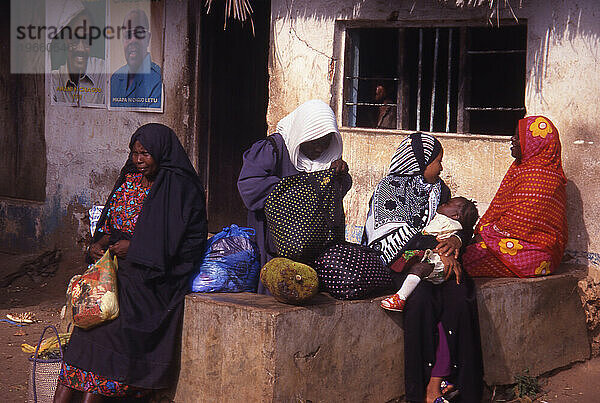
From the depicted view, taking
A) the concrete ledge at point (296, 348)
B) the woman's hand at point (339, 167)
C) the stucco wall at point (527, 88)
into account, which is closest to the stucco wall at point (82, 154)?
the stucco wall at point (527, 88)

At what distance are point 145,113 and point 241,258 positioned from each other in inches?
157

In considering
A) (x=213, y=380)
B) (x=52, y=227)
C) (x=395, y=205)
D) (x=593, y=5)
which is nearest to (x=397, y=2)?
(x=593, y=5)

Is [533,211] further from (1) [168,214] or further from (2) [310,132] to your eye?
(1) [168,214]

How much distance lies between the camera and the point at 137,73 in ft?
27.1

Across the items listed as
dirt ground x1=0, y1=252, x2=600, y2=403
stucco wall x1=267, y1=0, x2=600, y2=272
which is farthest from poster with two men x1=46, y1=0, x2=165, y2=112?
dirt ground x1=0, y1=252, x2=600, y2=403

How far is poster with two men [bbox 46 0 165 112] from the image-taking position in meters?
8.09

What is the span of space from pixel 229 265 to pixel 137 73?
426cm

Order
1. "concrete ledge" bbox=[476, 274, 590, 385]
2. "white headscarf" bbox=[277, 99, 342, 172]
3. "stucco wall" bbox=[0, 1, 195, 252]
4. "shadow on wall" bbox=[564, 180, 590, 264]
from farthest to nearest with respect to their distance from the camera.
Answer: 1. "stucco wall" bbox=[0, 1, 195, 252]
2. "shadow on wall" bbox=[564, 180, 590, 264]
3. "concrete ledge" bbox=[476, 274, 590, 385]
4. "white headscarf" bbox=[277, 99, 342, 172]

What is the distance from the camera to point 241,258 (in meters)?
4.61

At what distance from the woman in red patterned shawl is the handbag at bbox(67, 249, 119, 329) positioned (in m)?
2.34

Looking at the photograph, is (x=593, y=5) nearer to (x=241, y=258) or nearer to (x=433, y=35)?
(x=433, y=35)

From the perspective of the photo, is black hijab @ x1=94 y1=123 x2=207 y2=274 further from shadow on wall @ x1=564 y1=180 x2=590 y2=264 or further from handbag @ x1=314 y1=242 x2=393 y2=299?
shadow on wall @ x1=564 y1=180 x2=590 y2=264

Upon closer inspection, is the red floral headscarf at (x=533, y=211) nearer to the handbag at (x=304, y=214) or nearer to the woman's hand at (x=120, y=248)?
the handbag at (x=304, y=214)

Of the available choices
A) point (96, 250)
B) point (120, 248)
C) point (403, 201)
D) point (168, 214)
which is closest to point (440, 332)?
point (403, 201)
